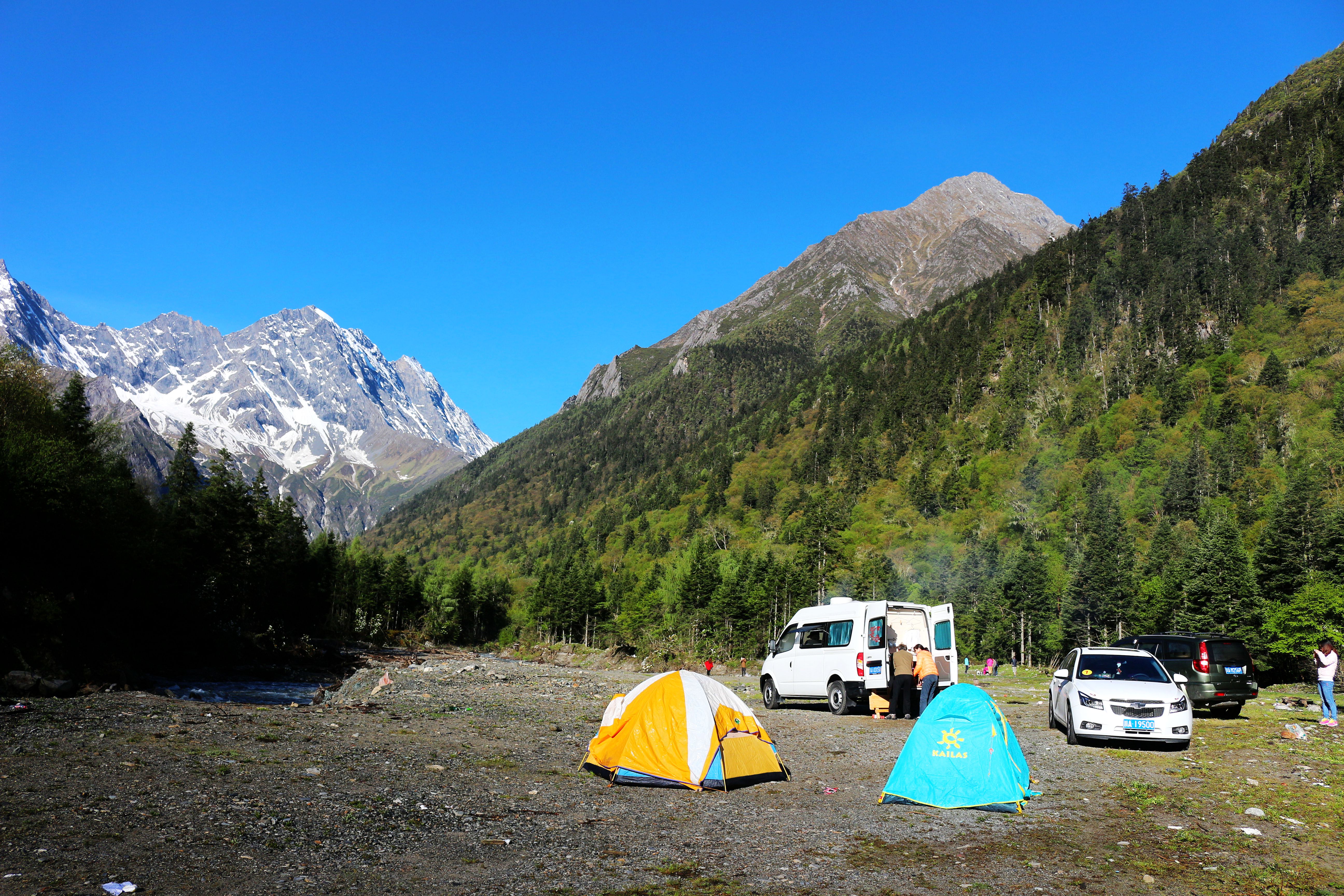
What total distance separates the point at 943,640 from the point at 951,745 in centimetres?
1189

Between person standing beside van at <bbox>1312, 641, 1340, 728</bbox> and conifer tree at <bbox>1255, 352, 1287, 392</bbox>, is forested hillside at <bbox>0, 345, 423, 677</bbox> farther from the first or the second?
conifer tree at <bbox>1255, 352, 1287, 392</bbox>

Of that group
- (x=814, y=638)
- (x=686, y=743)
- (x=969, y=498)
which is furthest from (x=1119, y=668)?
(x=969, y=498)

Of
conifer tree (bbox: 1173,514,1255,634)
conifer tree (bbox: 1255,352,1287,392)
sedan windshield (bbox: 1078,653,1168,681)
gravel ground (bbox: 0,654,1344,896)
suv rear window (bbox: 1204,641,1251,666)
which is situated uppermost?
conifer tree (bbox: 1255,352,1287,392)

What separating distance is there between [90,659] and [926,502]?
105 m

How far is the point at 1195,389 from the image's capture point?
4240 inches

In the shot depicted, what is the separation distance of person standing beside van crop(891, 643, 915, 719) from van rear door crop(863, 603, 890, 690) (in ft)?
0.92

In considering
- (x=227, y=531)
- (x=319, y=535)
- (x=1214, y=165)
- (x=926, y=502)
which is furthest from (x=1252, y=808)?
(x=1214, y=165)

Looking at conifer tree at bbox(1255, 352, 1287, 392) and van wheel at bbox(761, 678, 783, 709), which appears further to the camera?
conifer tree at bbox(1255, 352, 1287, 392)

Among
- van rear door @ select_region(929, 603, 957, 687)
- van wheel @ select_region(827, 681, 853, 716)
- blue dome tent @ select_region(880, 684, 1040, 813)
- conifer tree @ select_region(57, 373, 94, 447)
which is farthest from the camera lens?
conifer tree @ select_region(57, 373, 94, 447)

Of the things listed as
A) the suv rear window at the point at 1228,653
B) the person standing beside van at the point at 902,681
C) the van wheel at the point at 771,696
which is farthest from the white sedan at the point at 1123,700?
the van wheel at the point at 771,696

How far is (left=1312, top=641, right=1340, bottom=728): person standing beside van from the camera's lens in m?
18.2

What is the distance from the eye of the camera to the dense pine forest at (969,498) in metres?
45.7

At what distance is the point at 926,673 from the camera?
61.5 feet

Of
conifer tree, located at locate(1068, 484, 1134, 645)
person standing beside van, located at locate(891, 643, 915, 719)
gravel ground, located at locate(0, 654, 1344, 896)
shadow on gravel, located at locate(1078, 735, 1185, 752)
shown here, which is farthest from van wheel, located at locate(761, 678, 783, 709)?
conifer tree, located at locate(1068, 484, 1134, 645)
